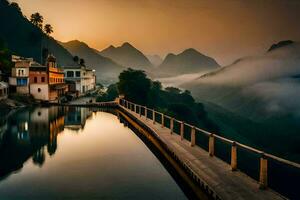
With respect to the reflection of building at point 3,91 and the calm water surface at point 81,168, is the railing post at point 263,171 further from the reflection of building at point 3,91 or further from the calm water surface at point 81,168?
the reflection of building at point 3,91

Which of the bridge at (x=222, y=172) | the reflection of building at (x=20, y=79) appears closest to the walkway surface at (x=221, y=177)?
the bridge at (x=222, y=172)

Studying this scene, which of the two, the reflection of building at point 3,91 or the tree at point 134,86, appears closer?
the reflection of building at point 3,91

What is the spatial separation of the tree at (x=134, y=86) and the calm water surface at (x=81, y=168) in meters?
55.6

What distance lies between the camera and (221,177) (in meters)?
12.4

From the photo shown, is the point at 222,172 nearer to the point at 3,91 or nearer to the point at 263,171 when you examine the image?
the point at 263,171

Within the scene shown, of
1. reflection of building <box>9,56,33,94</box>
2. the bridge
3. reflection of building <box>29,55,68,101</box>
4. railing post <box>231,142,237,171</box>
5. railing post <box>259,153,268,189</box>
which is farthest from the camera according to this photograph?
reflection of building <box>29,55,68,101</box>

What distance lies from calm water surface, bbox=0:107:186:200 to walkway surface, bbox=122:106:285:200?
1.22 m

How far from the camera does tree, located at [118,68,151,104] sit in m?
85.1

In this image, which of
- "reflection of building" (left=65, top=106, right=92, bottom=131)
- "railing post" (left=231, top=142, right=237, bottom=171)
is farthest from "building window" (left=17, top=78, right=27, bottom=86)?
"railing post" (left=231, top=142, right=237, bottom=171)

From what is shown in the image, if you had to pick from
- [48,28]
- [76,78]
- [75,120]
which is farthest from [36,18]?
[75,120]

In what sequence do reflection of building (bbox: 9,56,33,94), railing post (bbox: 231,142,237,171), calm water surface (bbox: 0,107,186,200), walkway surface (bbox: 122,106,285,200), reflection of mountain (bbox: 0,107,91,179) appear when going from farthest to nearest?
1. reflection of building (bbox: 9,56,33,94)
2. reflection of mountain (bbox: 0,107,91,179)
3. calm water surface (bbox: 0,107,186,200)
4. railing post (bbox: 231,142,237,171)
5. walkway surface (bbox: 122,106,285,200)

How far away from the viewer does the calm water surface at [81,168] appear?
13273 mm

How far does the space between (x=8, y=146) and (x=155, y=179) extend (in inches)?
548

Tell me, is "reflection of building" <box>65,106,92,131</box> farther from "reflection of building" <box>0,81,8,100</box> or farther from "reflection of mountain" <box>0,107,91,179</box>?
"reflection of building" <box>0,81,8,100</box>
